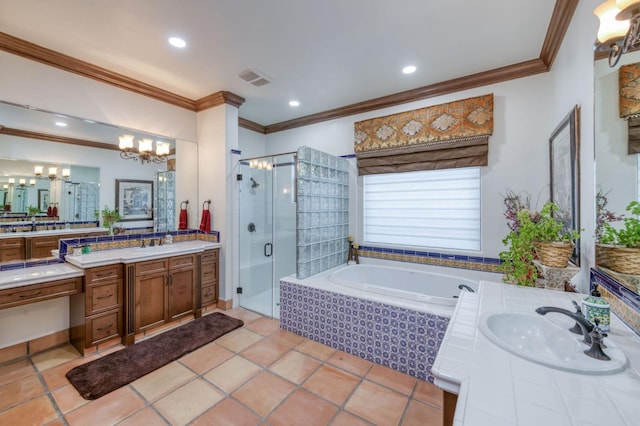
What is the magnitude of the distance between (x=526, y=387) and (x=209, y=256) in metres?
3.25

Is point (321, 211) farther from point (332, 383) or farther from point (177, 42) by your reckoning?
point (177, 42)

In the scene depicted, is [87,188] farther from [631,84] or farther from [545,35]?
[545,35]

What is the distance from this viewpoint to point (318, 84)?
10.1 ft

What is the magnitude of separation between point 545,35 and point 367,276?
2870 mm

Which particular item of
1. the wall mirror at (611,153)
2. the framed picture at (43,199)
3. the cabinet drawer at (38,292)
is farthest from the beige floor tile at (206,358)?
the wall mirror at (611,153)

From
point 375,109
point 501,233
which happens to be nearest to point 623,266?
point 501,233

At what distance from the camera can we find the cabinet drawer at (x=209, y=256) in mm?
3278

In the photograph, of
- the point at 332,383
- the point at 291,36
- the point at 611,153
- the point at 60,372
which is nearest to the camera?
the point at 611,153

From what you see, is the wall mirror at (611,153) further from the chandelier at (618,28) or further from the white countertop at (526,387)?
the white countertop at (526,387)

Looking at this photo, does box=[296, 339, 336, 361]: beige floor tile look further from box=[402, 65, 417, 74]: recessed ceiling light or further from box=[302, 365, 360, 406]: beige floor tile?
box=[402, 65, 417, 74]: recessed ceiling light

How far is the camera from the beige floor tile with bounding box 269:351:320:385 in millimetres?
2088

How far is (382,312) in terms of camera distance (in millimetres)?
2248

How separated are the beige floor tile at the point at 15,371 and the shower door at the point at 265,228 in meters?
1.91

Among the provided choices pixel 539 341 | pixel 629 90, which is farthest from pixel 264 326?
pixel 629 90
